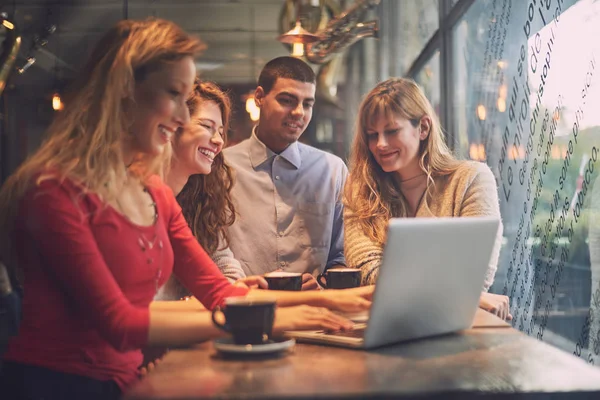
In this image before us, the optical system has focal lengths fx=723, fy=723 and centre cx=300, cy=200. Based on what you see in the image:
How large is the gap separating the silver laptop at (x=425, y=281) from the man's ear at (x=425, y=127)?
4.43 ft

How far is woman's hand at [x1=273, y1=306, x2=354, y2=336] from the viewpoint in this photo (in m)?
1.58

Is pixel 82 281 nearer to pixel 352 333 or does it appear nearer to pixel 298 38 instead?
pixel 352 333

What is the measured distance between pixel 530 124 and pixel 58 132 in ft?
6.95

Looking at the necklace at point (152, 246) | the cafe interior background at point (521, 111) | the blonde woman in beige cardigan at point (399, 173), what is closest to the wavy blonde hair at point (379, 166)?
the blonde woman in beige cardigan at point (399, 173)

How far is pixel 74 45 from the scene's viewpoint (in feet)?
28.6

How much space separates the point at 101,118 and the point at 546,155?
1890mm

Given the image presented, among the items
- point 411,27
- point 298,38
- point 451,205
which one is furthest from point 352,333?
point 411,27

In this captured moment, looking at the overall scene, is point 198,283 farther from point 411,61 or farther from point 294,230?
point 411,61

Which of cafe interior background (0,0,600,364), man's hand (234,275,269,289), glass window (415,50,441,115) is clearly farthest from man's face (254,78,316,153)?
glass window (415,50,441,115)

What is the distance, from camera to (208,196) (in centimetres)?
280

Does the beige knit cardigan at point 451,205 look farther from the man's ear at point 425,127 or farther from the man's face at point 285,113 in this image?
the man's face at point 285,113

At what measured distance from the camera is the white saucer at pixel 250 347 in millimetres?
1410

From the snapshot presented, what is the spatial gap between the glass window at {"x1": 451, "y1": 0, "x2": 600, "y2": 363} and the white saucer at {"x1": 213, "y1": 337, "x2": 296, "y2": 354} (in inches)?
52.5

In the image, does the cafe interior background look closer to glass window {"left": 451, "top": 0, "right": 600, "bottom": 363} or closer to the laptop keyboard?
glass window {"left": 451, "top": 0, "right": 600, "bottom": 363}
